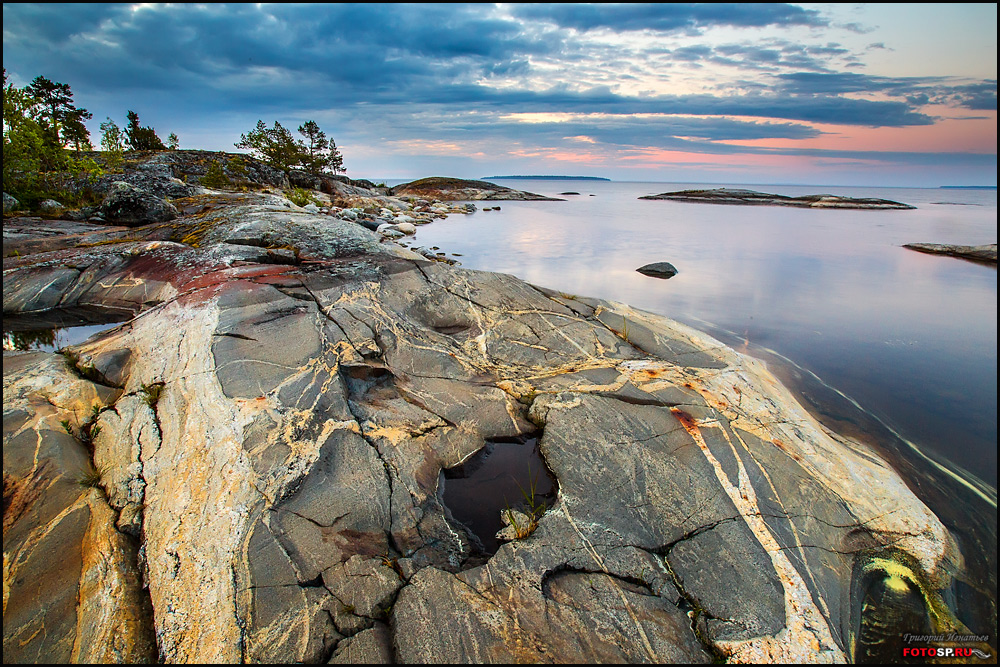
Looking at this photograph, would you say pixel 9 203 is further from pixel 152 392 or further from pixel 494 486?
pixel 494 486

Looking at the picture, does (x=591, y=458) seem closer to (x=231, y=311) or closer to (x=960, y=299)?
(x=231, y=311)

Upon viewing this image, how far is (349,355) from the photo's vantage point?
6316mm

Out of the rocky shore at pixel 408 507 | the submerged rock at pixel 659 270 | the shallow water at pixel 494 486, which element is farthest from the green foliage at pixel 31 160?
the submerged rock at pixel 659 270

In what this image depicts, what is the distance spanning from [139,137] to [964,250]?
2463 inches

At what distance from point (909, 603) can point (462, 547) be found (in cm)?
410

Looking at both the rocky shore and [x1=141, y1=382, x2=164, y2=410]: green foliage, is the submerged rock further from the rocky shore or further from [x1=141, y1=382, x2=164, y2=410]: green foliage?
[x1=141, y1=382, x2=164, y2=410]: green foliage

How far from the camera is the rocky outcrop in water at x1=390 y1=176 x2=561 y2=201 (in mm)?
65312

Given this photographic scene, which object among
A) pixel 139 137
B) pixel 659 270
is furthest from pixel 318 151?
pixel 659 270

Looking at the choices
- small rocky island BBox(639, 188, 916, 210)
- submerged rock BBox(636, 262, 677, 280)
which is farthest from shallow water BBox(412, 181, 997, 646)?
small rocky island BBox(639, 188, 916, 210)

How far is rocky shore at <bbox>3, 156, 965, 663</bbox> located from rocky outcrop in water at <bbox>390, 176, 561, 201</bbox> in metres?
59.9

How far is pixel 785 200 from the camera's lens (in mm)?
63312

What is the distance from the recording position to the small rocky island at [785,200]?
56000 mm

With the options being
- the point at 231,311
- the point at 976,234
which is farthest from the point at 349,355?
the point at 976,234

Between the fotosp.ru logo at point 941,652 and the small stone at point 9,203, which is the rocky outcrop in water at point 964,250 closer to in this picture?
the fotosp.ru logo at point 941,652
